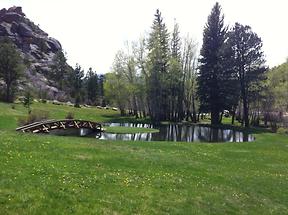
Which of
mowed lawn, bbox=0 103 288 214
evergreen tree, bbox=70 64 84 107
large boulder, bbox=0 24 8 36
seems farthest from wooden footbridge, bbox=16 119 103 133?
large boulder, bbox=0 24 8 36

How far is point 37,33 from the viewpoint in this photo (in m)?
142

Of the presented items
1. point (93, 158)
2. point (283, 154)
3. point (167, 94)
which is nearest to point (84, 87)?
point (167, 94)

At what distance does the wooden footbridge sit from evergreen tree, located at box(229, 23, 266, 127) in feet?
114

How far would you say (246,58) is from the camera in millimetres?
71938

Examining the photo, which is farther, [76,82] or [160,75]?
[76,82]

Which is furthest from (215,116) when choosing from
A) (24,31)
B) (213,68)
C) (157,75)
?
(24,31)

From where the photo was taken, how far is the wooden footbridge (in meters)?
35.5

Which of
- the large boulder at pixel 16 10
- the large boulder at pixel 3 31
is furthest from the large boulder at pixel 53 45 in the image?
the large boulder at pixel 3 31

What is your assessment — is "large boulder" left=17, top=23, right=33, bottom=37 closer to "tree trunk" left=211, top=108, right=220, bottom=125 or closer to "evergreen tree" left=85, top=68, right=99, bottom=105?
"evergreen tree" left=85, top=68, right=99, bottom=105

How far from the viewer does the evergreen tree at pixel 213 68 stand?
238ft

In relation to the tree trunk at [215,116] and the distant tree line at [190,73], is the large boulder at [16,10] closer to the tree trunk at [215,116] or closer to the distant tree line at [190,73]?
the distant tree line at [190,73]

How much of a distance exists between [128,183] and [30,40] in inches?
4962

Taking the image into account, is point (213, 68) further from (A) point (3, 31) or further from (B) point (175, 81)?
(A) point (3, 31)

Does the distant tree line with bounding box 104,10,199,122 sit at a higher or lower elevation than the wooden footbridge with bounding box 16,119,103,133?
higher
